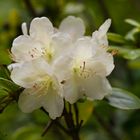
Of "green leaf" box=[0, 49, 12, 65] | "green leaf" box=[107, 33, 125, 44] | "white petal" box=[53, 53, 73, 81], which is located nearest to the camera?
"white petal" box=[53, 53, 73, 81]

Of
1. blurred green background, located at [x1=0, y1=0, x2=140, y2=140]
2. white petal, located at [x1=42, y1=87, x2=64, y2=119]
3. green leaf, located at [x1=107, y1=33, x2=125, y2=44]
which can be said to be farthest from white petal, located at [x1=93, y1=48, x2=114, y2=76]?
blurred green background, located at [x1=0, y1=0, x2=140, y2=140]

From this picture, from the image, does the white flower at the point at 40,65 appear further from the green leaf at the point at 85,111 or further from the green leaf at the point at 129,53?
the green leaf at the point at 85,111

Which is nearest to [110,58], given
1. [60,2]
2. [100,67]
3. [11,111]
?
[100,67]

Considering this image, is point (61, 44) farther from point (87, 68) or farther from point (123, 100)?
point (123, 100)

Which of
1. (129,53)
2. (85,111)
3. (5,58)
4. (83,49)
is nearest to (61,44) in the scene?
(83,49)

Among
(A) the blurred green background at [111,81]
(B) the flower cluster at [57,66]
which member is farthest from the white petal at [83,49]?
(A) the blurred green background at [111,81]

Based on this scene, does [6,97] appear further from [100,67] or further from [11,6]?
[11,6]

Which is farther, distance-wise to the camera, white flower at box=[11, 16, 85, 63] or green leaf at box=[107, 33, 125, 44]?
green leaf at box=[107, 33, 125, 44]

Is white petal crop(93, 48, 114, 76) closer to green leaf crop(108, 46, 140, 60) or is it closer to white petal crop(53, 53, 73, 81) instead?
white petal crop(53, 53, 73, 81)
